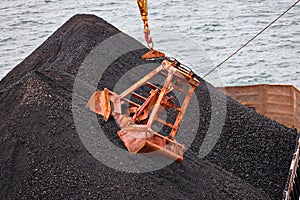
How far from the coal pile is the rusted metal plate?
1.51ft

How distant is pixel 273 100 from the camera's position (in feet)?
23.4

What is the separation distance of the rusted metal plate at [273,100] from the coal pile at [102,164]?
0.46m

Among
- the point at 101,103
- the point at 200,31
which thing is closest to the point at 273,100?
the point at 101,103

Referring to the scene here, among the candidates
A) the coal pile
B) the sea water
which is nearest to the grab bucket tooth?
the coal pile

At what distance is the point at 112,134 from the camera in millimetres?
5012

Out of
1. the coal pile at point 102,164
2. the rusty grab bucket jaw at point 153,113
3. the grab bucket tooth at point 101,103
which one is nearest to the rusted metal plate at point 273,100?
the coal pile at point 102,164

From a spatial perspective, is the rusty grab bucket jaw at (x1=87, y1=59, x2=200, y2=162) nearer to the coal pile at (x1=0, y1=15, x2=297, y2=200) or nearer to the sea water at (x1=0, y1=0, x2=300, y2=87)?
the coal pile at (x1=0, y1=15, x2=297, y2=200)

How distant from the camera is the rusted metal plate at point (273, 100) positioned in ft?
22.8

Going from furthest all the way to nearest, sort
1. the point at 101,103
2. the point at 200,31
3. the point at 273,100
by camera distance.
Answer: the point at 200,31
the point at 273,100
the point at 101,103

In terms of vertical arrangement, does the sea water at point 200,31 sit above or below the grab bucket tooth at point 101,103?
below

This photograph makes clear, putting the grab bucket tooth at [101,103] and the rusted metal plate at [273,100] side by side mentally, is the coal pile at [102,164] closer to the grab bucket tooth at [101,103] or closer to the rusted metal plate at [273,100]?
the grab bucket tooth at [101,103]

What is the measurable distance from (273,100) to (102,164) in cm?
327

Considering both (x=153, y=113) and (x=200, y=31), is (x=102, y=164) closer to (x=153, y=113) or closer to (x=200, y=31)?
(x=153, y=113)

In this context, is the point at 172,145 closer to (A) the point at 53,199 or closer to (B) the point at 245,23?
(A) the point at 53,199
